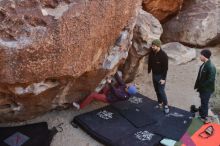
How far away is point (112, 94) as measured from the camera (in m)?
7.43

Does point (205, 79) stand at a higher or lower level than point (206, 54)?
lower

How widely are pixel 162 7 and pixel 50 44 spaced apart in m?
5.96

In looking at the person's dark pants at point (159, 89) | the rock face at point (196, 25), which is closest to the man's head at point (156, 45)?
the person's dark pants at point (159, 89)

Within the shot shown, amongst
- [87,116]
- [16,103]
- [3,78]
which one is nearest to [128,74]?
[87,116]

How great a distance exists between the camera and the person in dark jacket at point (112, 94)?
7316 millimetres

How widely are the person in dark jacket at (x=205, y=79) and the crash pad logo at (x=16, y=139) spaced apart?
124 inches

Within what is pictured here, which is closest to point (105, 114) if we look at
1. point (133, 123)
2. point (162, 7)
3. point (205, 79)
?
point (133, 123)

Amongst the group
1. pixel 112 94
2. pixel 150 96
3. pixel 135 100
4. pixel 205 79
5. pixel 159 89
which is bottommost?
pixel 150 96

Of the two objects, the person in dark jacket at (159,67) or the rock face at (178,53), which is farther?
the rock face at (178,53)

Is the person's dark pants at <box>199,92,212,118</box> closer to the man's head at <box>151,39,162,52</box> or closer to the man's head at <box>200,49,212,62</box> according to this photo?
the man's head at <box>200,49,212,62</box>

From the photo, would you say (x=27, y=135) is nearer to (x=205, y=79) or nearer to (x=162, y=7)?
(x=205, y=79)

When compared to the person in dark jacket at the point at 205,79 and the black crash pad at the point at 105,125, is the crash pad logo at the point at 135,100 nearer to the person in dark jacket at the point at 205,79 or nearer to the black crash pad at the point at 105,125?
the black crash pad at the point at 105,125

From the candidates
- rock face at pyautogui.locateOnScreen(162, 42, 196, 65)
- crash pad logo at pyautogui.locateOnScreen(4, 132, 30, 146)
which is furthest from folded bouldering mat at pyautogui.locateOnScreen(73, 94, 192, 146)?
rock face at pyautogui.locateOnScreen(162, 42, 196, 65)

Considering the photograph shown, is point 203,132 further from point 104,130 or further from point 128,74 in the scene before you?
point 128,74
